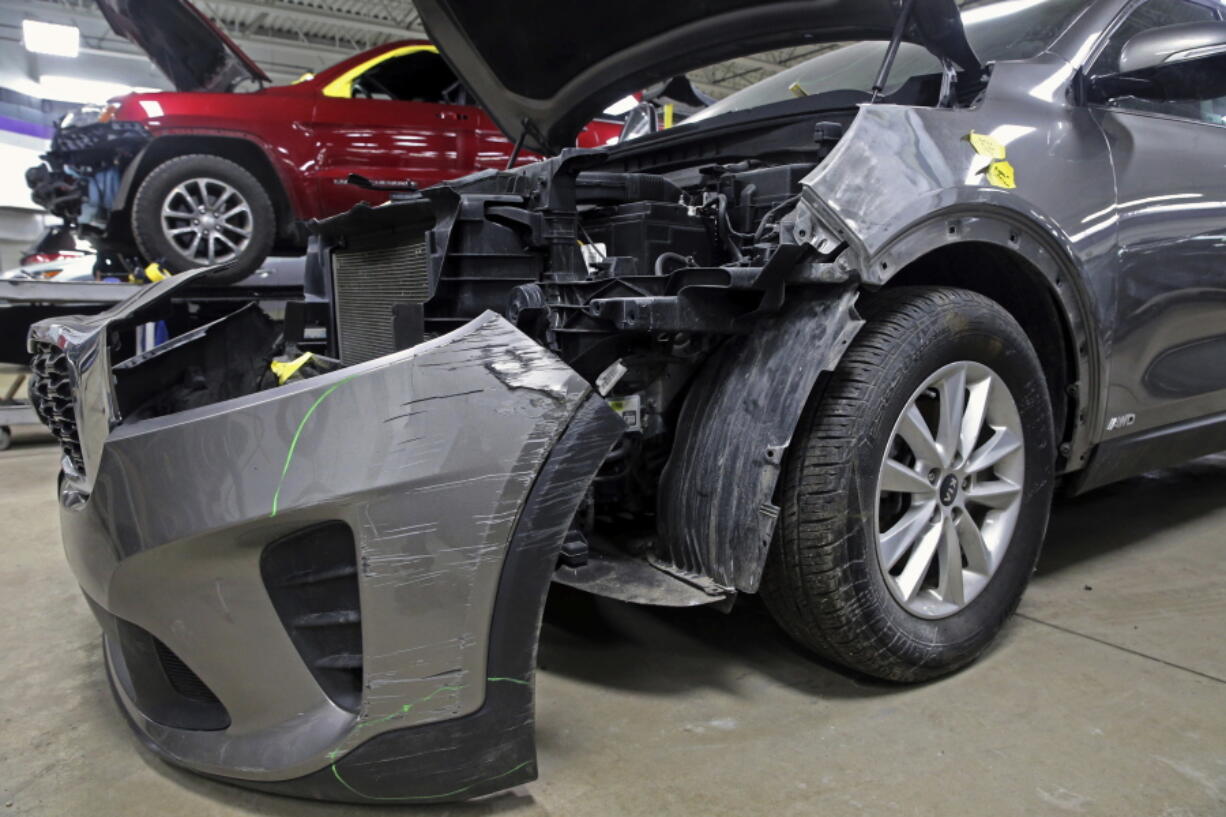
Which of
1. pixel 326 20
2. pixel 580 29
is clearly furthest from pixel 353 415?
pixel 326 20

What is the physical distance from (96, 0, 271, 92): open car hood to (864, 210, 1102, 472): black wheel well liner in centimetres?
485

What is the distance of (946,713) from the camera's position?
1706 mm

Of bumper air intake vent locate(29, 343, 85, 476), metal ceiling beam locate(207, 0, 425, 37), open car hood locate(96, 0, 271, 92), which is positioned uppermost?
metal ceiling beam locate(207, 0, 425, 37)

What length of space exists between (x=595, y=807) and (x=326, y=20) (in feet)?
43.3

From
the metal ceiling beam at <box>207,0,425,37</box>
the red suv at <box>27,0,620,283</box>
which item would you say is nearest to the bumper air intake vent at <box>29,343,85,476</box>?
the red suv at <box>27,0,620,283</box>

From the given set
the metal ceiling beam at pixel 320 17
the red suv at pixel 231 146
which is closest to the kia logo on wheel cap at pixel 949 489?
the red suv at pixel 231 146

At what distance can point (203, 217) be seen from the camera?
4.92 m

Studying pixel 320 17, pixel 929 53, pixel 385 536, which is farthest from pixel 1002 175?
pixel 320 17

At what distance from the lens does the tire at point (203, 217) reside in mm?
4773

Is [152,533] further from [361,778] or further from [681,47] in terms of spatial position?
[681,47]

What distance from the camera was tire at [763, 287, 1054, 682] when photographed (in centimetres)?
162

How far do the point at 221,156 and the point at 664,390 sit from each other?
448 cm

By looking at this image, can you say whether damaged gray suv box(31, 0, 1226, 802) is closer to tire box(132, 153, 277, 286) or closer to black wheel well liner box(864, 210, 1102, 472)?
black wheel well liner box(864, 210, 1102, 472)

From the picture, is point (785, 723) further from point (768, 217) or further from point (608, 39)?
point (608, 39)
